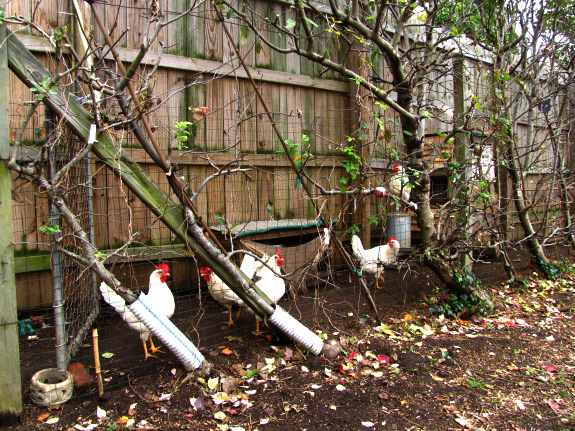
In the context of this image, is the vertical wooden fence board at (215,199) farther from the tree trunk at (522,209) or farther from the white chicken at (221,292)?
the tree trunk at (522,209)

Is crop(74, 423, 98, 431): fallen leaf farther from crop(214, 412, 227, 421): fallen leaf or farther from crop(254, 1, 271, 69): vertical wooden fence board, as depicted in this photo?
crop(254, 1, 271, 69): vertical wooden fence board

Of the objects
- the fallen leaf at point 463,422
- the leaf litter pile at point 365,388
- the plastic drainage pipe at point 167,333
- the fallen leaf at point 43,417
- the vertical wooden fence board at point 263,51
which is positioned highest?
the vertical wooden fence board at point 263,51

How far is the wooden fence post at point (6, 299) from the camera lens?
6.82 feet

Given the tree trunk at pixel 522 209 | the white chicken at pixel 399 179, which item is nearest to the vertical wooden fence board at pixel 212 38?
the white chicken at pixel 399 179

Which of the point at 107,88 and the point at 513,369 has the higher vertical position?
the point at 107,88

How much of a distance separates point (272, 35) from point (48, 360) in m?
3.78

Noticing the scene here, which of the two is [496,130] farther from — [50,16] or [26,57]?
[50,16]

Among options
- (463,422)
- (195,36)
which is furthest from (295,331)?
(195,36)

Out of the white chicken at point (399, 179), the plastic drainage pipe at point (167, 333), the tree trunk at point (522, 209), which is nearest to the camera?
the plastic drainage pipe at point (167, 333)

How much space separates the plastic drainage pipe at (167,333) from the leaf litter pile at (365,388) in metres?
0.12

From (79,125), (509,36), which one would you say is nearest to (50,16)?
(79,125)

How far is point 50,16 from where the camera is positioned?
10.8 feet

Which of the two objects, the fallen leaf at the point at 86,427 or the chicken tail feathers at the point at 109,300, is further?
the chicken tail feathers at the point at 109,300

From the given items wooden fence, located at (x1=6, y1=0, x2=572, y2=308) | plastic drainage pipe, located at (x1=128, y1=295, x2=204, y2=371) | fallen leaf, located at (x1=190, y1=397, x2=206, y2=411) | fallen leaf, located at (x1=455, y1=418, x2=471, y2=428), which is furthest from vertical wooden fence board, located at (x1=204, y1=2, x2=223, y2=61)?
fallen leaf, located at (x1=455, y1=418, x2=471, y2=428)
